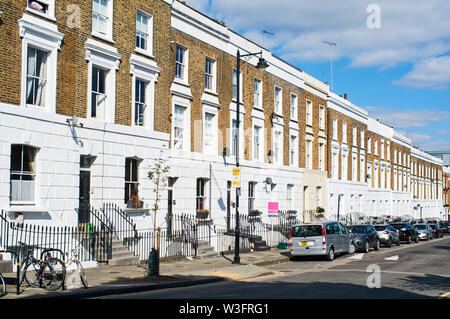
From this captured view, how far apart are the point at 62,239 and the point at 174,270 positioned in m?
4.07

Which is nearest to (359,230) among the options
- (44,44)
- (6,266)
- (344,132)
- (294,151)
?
(294,151)

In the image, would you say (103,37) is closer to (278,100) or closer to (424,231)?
(278,100)

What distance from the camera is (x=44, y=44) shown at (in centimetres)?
1805

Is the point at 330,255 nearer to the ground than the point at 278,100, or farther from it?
nearer to the ground

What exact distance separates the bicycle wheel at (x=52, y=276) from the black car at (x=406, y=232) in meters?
30.0

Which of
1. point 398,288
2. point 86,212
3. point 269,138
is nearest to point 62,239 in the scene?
point 86,212

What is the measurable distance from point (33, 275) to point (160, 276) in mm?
4150

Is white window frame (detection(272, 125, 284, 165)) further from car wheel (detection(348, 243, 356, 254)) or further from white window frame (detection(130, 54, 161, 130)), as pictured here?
white window frame (detection(130, 54, 161, 130))

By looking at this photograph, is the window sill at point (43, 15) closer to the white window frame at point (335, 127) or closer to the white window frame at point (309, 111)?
the white window frame at point (309, 111)

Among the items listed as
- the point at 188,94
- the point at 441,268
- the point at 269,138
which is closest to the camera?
the point at 441,268

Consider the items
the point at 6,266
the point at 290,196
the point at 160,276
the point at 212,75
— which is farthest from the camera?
the point at 290,196

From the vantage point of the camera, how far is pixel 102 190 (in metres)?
20.3

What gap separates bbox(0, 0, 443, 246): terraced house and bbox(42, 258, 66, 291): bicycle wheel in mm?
3638
